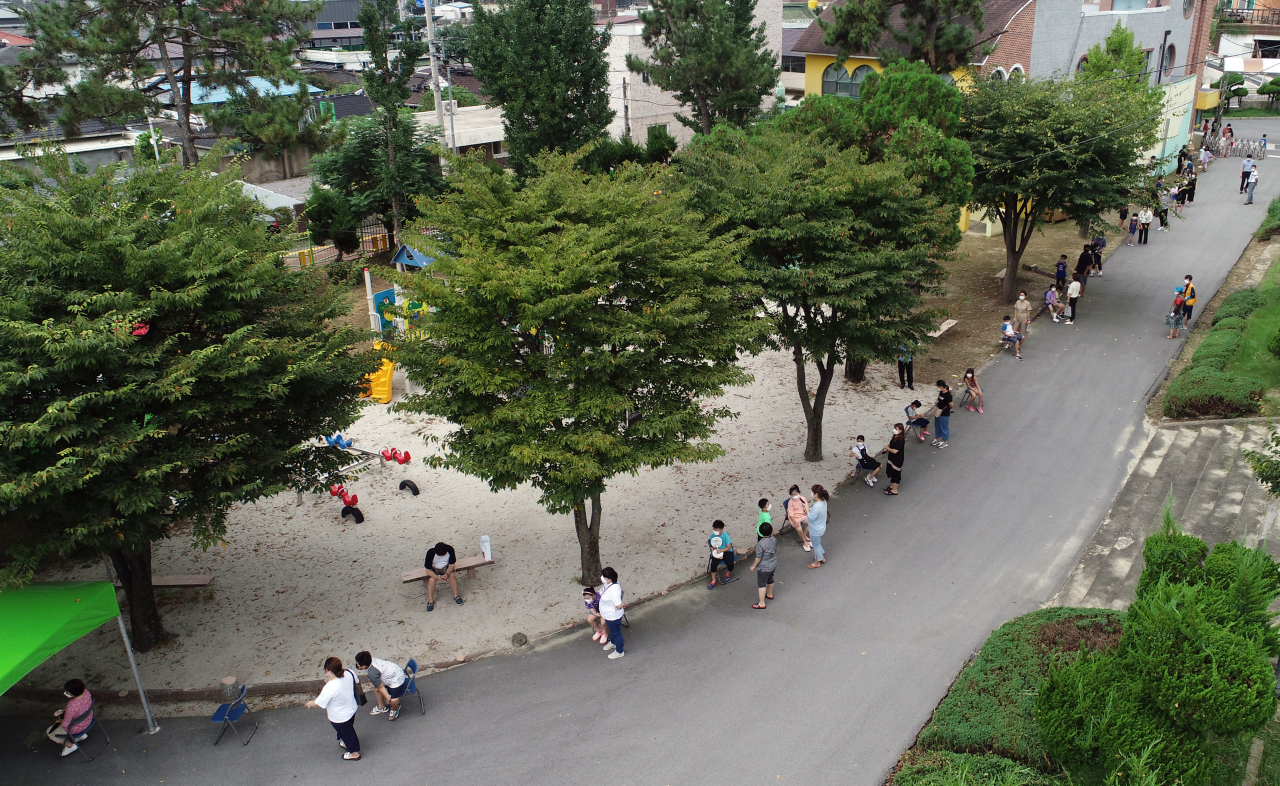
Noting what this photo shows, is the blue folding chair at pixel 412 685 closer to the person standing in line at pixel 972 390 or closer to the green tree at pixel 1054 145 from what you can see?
the person standing in line at pixel 972 390

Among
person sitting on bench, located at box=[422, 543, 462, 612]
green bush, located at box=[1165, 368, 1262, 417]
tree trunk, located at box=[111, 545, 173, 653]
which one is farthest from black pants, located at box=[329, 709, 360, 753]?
green bush, located at box=[1165, 368, 1262, 417]

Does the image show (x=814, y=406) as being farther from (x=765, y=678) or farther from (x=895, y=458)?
(x=765, y=678)

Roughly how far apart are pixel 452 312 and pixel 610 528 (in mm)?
5316

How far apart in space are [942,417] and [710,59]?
19.3 meters

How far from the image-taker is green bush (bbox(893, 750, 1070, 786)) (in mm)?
8938

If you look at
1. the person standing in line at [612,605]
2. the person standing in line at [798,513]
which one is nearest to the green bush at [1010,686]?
the person standing in line at [798,513]

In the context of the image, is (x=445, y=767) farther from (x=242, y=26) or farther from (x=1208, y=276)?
(x=1208, y=276)

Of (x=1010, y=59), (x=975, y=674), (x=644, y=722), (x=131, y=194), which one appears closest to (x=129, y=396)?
(x=131, y=194)

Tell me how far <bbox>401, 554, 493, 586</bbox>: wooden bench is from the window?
3223 centimetres

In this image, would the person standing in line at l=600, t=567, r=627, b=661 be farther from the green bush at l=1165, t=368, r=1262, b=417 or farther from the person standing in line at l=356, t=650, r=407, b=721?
the green bush at l=1165, t=368, r=1262, b=417

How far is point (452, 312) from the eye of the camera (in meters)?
11.4

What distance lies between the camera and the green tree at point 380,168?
28.4m

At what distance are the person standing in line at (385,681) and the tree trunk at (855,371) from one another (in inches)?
491

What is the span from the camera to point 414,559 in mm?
14477
